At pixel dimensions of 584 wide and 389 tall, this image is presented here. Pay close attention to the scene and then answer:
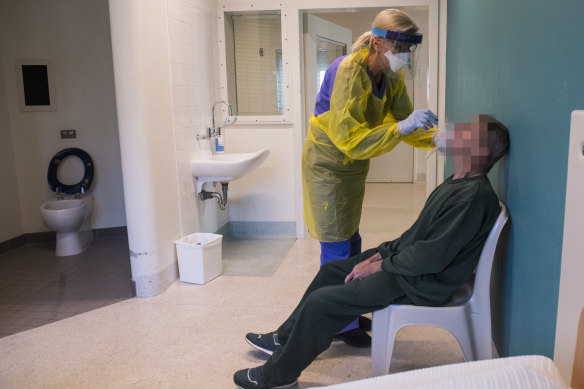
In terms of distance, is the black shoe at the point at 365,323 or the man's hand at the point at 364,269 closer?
the man's hand at the point at 364,269

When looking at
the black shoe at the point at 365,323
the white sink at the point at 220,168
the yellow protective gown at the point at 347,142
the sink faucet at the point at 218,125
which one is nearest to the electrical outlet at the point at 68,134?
the sink faucet at the point at 218,125

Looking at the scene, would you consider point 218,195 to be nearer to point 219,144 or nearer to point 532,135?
point 219,144

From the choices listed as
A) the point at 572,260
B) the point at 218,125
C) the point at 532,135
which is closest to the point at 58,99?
the point at 218,125

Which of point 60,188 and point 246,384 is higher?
point 60,188

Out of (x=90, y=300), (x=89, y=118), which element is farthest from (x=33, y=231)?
(x=90, y=300)

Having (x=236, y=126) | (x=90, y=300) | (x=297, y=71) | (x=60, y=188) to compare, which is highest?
(x=297, y=71)

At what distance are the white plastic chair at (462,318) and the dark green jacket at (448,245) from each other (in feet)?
0.11

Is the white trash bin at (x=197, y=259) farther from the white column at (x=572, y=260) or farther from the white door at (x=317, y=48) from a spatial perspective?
the white column at (x=572, y=260)

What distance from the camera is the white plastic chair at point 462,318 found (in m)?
1.71

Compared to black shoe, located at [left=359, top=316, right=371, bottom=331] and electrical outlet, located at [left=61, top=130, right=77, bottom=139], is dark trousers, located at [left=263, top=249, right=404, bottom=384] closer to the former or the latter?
black shoe, located at [left=359, top=316, right=371, bottom=331]

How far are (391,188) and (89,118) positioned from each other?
3.70m

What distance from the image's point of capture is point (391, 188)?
639 cm

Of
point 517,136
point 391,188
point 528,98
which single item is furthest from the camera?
point 391,188

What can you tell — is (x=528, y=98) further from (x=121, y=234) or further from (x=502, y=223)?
(x=121, y=234)
